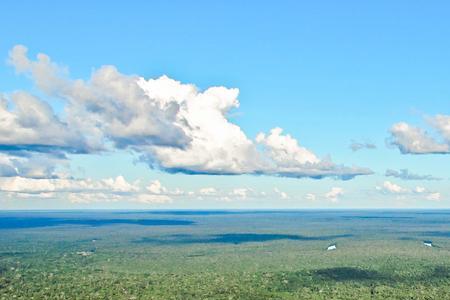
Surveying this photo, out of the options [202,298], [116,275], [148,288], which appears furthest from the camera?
[116,275]

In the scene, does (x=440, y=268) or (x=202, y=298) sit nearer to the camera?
A: (x=202, y=298)

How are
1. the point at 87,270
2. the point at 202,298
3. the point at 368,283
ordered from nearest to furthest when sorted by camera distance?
the point at 202,298 → the point at 368,283 → the point at 87,270

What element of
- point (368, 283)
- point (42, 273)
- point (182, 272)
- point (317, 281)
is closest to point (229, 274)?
point (182, 272)

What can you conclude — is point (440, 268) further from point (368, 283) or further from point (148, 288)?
point (148, 288)

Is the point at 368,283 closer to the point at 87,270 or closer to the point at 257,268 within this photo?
→ the point at 257,268

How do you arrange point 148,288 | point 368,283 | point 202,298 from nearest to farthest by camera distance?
1. point 202,298
2. point 148,288
3. point 368,283

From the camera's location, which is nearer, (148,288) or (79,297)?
(79,297)

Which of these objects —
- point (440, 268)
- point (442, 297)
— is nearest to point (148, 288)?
point (442, 297)

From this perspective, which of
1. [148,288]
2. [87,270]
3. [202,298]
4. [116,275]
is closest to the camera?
[202,298]
